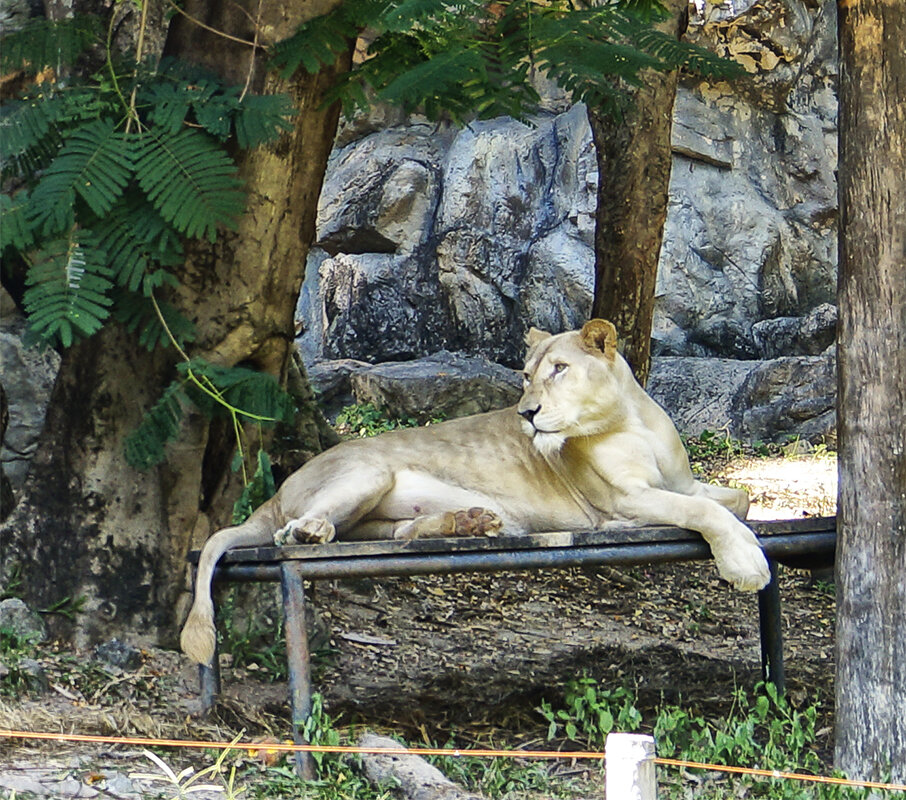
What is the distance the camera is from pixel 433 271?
15.0 m

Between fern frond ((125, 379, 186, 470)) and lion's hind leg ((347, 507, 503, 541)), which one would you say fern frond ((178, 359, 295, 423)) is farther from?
lion's hind leg ((347, 507, 503, 541))

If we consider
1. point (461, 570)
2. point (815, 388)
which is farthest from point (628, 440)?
point (815, 388)

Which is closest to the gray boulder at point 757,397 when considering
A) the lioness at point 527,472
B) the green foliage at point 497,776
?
the lioness at point 527,472

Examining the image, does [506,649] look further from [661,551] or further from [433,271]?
[433,271]

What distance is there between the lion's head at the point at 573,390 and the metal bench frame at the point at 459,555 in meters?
0.62

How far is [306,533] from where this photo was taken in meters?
4.91

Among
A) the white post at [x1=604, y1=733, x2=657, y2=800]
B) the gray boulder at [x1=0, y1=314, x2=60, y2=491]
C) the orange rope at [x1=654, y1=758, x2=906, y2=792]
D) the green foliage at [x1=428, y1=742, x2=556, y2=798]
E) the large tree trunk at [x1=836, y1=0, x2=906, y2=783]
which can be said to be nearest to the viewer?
the white post at [x1=604, y1=733, x2=657, y2=800]

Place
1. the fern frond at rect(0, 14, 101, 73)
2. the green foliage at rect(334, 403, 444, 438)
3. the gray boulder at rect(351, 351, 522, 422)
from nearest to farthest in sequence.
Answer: the fern frond at rect(0, 14, 101, 73) → the gray boulder at rect(351, 351, 522, 422) → the green foliage at rect(334, 403, 444, 438)

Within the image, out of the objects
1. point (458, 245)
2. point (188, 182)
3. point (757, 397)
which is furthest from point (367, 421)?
point (188, 182)

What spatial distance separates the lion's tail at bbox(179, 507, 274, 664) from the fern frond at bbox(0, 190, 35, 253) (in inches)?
55.6

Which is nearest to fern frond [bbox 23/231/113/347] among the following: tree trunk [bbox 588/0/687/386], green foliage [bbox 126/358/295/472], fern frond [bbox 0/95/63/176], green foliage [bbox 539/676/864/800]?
fern frond [bbox 0/95/63/176]

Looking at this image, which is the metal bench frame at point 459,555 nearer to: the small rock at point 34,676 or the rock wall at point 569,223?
the small rock at point 34,676

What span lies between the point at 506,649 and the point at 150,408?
2454 millimetres

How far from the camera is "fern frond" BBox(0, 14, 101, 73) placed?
5465 millimetres
